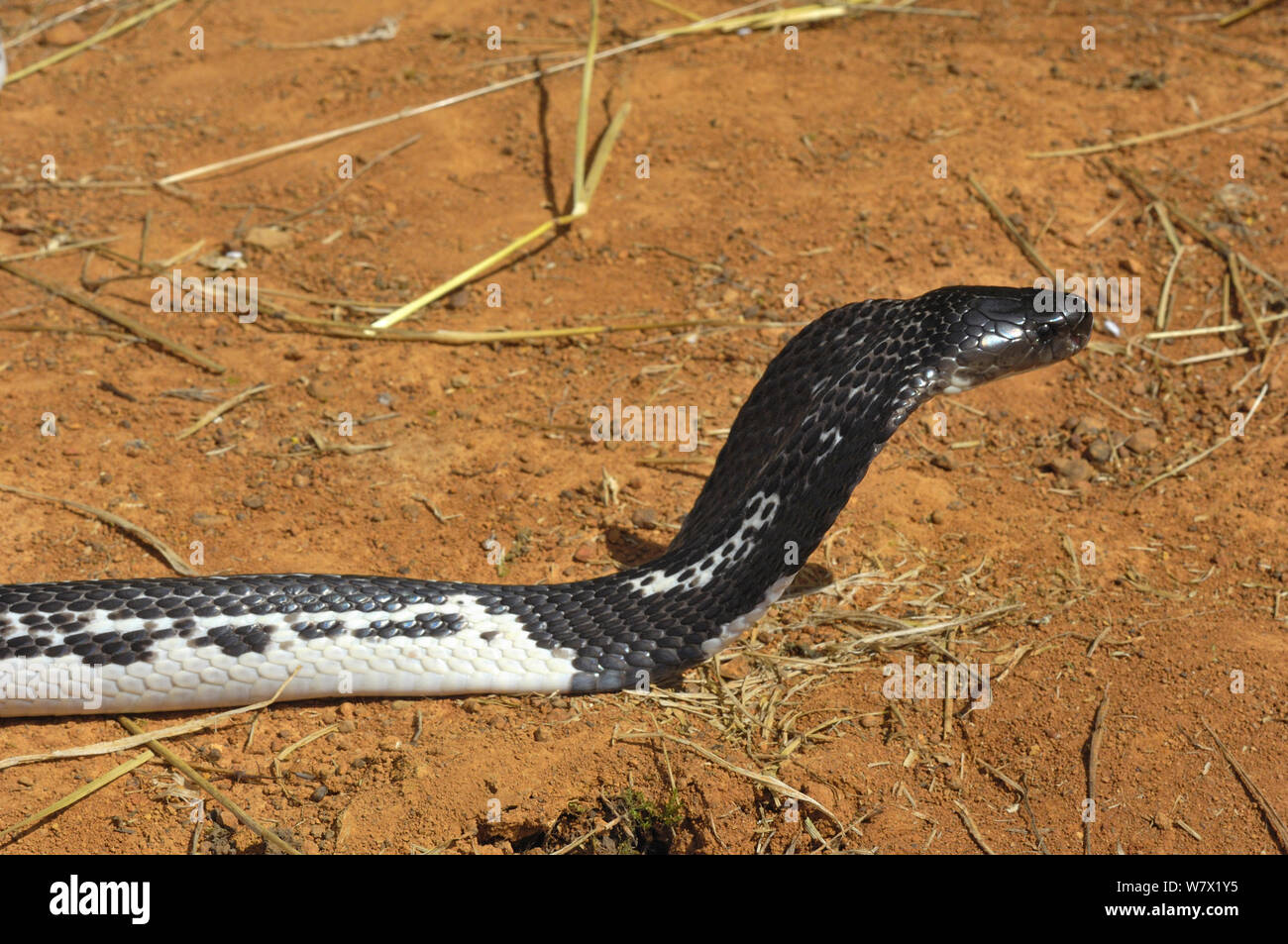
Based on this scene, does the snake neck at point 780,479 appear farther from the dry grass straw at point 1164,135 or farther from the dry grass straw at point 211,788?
the dry grass straw at point 1164,135

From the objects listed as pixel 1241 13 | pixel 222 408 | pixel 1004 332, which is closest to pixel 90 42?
pixel 222 408

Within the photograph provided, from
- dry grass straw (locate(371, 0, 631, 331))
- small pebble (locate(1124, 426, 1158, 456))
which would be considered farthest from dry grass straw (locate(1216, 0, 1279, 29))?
small pebble (locate(1124, 426, 1158, 456))

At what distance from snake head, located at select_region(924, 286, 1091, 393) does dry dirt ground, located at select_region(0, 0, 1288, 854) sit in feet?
4.10

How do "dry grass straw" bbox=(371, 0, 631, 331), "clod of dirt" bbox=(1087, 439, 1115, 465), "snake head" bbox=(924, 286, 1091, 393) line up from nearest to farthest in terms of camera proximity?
"snake head" bbox=(924, 286, 1091, 393) < "clod of dirt" bbox=(1087, 439, 1115, 465) < "dry grass straw" bbox=(371, 0, 631, 331)

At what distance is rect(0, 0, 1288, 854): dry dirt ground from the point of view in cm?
423

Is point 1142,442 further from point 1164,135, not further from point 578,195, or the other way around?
point 578,195

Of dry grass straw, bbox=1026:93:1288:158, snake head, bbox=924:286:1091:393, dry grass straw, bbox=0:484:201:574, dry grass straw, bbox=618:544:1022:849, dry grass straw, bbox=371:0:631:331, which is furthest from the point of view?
dry grass straw, bbox=1026:93:1288:158

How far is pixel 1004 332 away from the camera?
13.6 feet

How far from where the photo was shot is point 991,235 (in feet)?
24.7

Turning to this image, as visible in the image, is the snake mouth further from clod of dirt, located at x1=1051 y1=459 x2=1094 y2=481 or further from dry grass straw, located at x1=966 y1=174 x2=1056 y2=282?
dry grass straw, located at x1=966 y1=174 x2=1056 y2=282

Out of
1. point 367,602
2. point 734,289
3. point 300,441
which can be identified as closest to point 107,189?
point 300,441

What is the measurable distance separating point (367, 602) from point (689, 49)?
6.35m

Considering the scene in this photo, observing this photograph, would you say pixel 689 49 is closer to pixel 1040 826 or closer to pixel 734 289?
pixel 734 289

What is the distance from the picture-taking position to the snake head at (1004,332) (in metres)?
4.09
